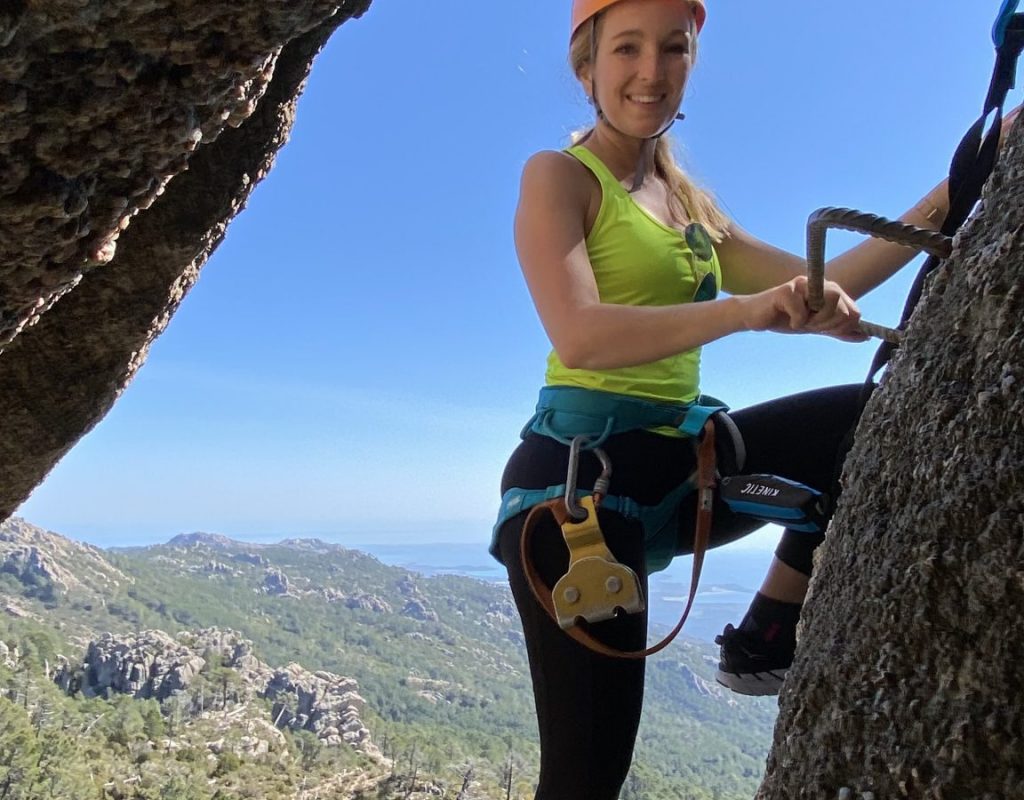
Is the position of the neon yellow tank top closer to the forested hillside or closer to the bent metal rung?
the bent metal rung

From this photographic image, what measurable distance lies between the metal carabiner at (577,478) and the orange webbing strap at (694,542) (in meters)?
0.02

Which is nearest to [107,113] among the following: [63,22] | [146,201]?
[63,22]

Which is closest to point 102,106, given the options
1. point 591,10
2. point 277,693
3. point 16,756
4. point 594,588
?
point 591,10

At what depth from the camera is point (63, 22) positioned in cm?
143

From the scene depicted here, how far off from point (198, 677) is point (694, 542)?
7669cm

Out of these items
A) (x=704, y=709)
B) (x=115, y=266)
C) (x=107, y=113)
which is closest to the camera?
(x=107, y=113)

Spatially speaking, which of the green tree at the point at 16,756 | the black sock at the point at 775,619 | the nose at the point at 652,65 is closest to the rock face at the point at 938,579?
the black sock at the point at 775,619

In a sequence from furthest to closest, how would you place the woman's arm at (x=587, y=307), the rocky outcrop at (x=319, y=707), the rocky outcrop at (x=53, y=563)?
the rocky outcrop at (x=53, y=563) < the rocky outcrop at (x=319, y=707) < the woman's arm at (x=587, y=307)

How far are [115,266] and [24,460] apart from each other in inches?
45.0

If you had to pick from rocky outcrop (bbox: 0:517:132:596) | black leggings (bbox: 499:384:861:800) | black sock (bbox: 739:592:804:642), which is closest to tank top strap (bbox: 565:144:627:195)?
black leggings (bbox: 499:384:861:800)

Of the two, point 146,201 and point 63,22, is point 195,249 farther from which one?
point 63,22

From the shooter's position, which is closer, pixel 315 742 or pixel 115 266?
pixel 115 266

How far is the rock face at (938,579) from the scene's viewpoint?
2.79 feet

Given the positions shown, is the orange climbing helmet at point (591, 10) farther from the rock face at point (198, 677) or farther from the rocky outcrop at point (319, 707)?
the rocky outcrop at point (319, 707)
